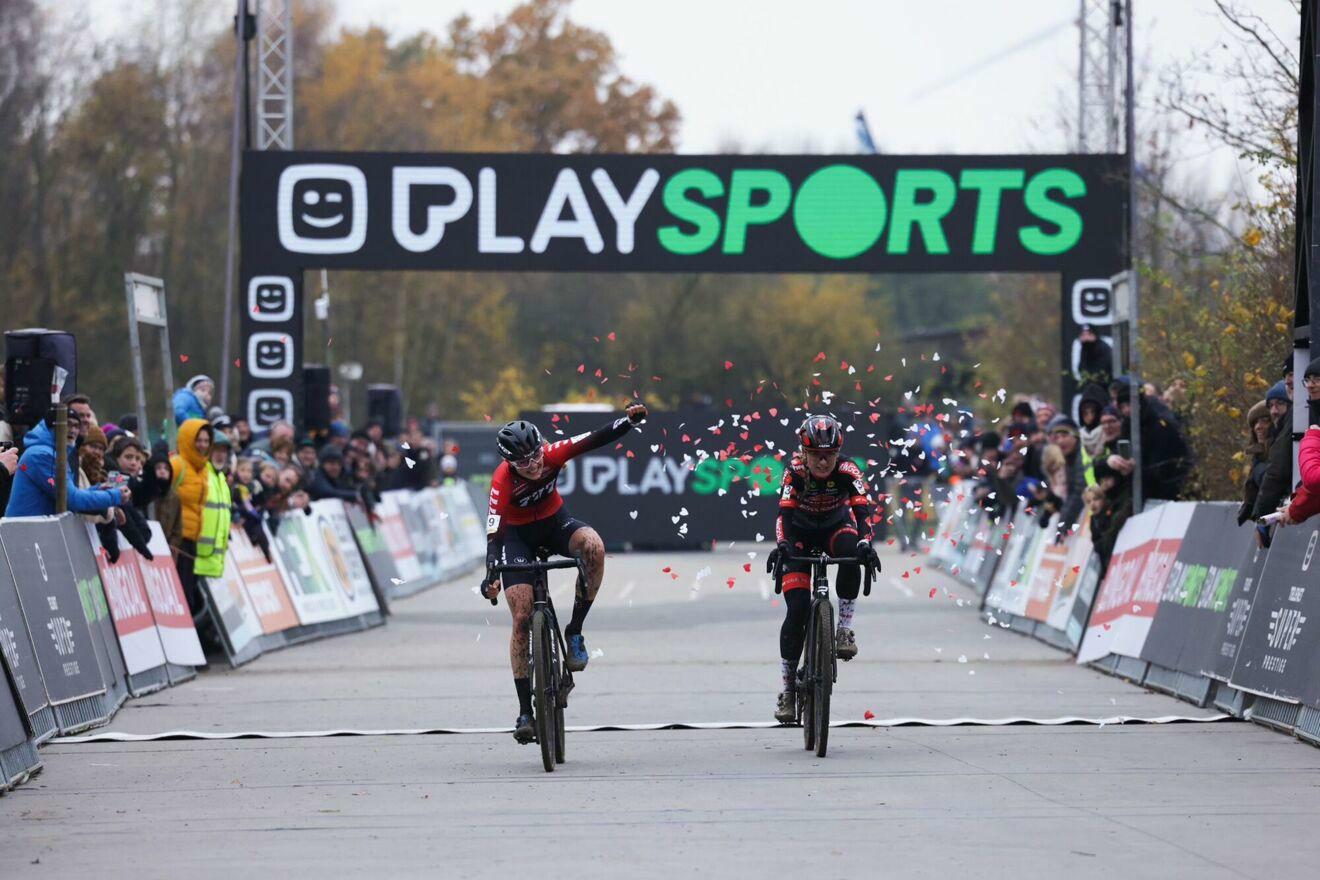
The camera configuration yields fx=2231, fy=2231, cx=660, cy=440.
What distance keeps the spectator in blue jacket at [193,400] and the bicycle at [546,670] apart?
8.09 meters

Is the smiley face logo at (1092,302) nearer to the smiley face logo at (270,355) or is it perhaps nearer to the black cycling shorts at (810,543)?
the smiley face logo at (270,355)

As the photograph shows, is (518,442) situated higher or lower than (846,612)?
higher

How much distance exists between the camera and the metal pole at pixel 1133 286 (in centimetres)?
1816

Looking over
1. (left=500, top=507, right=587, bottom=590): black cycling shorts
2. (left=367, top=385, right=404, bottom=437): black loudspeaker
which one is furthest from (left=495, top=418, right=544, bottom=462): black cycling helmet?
(left=367, top=385, right=404, bottom=437): black loudspeaker

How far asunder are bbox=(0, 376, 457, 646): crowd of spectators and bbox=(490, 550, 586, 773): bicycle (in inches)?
126

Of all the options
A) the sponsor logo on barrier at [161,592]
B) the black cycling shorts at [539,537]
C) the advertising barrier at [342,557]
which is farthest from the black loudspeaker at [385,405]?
the black cycling shorts at [539,537]

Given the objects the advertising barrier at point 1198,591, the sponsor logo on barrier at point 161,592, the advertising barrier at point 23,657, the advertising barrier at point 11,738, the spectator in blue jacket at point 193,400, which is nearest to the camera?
the advertising barrier at point 11,738

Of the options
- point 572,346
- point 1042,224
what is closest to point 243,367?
point 1042,224

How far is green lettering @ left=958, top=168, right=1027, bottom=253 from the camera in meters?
24.6

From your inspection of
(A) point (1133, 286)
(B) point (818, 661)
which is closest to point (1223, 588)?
(B) point (818, 661)

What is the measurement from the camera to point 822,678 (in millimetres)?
12062

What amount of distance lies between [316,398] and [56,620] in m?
13.5

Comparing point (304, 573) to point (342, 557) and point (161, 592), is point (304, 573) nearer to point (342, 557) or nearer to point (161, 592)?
point (342, 557)

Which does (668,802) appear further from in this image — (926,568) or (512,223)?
(926,568)
